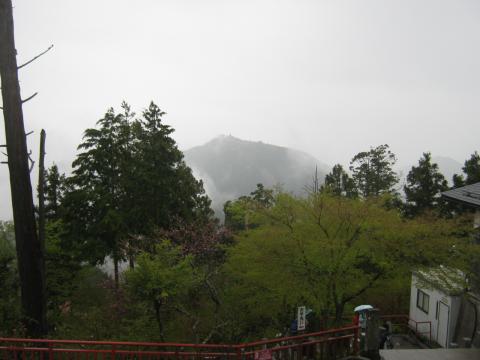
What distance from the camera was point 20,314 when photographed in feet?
27.2

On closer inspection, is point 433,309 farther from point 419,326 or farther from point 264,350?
point 264,350

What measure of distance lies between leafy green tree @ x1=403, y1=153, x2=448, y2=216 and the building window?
538 inches

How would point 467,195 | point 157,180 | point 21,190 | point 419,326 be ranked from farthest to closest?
1. point 157,180
2. point 419,326
3. point 467,195
4. point 21,190

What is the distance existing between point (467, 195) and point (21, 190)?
1499 centimetres

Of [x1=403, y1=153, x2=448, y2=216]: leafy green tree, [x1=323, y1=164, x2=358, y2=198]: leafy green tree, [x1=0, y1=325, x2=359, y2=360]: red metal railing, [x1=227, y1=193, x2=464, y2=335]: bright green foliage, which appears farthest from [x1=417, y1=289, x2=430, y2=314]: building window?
[x1=323, y1=164, x2=358, y2=198]: leafy green tree

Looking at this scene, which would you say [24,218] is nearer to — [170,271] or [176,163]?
[170,271]

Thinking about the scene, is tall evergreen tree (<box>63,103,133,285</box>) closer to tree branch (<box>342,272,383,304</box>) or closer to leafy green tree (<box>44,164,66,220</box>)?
leafy green tree (<box>44,164,66,220</box>)

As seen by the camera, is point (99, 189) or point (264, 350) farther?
point (99, 189)

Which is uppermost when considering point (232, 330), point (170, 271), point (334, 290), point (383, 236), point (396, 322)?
point (383, 236)

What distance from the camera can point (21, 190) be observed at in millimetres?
7844

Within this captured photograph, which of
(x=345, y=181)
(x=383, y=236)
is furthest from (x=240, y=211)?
(x=345, y=181)

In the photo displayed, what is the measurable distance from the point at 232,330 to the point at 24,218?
7372mm

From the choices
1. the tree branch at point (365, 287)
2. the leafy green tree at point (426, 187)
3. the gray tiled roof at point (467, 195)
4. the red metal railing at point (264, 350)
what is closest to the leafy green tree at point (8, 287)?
the red metal railing at point (264, 350)

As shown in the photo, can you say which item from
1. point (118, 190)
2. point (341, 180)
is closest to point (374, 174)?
point (341, 180)
